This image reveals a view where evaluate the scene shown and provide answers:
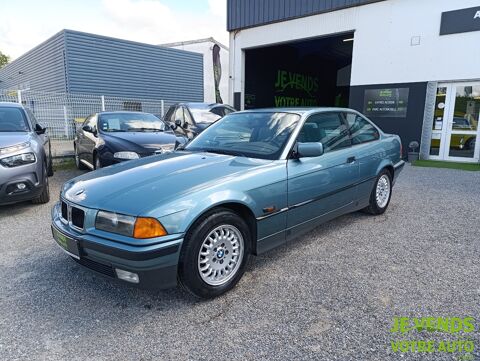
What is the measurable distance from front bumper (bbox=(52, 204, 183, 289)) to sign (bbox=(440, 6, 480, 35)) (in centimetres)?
1057

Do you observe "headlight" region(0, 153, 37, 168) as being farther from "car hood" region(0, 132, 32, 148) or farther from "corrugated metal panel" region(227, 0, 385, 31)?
"corrugated metal panel" region(227, 0, 385, 31)

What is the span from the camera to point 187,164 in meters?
3.08

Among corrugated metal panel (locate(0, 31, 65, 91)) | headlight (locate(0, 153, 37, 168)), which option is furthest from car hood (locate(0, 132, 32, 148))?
corrugated metal panel (locate(0, 31, 65, 91))

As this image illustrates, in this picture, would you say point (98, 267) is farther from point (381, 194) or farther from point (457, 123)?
point (457, 123)

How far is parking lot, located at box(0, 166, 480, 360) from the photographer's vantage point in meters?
2.17

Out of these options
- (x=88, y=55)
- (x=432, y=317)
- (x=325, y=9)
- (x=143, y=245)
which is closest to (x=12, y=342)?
(x=143, y=245)

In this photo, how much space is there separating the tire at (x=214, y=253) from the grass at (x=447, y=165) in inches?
331

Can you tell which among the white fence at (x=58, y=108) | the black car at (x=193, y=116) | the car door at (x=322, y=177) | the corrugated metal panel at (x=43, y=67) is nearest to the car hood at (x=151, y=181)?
the car door at (x=322, y=177)

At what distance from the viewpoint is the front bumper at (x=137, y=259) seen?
2.29 meters

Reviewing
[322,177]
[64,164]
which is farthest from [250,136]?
[64,164]

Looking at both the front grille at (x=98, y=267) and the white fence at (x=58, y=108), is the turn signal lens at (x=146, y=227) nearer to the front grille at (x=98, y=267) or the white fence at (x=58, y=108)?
the front grille at (x=98, y=267)

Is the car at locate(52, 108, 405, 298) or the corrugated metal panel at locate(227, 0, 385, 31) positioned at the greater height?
the corrugated metal panel at locate(227, 0, 385, 31)

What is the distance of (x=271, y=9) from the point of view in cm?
1272

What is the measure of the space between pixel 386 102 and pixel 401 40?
1864 millimetres
